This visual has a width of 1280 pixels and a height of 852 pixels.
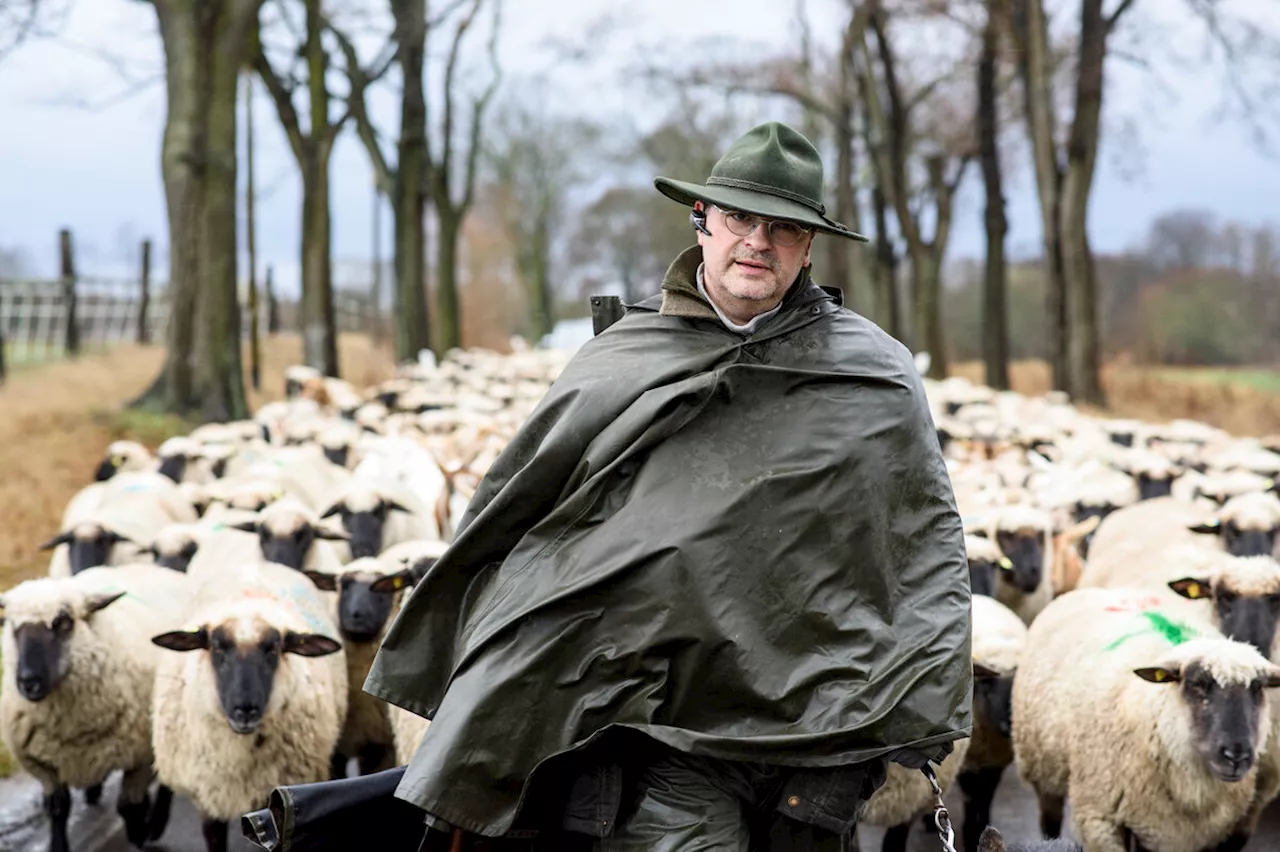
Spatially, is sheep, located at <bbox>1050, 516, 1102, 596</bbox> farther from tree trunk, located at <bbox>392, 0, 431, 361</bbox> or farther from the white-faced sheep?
tree trunk, located at <bbox>392, 0, 431, 361</bbox>

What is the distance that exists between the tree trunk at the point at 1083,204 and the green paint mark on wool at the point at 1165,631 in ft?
51.3

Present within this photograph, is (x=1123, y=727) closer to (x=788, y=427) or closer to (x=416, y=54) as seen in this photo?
(x=788, y=427)

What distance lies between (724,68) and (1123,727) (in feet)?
85.0

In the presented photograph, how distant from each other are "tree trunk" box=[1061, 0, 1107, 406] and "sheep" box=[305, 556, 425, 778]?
16.1 meters

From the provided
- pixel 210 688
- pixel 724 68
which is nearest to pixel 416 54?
pixel 724 68

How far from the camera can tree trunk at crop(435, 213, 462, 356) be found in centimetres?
3086

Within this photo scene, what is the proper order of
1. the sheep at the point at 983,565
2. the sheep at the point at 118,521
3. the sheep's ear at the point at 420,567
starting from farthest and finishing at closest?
the sheep at the point at 118,521, the sheep at the point at 983,565, the sheep's ear at the point at 420,567

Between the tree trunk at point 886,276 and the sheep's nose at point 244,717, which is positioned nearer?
the sheep's nose at point 244,717

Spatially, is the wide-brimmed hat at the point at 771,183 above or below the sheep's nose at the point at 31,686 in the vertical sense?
above

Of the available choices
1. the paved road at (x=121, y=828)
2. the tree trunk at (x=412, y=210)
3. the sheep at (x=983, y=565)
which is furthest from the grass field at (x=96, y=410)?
the sheep at (x=983, y=565)

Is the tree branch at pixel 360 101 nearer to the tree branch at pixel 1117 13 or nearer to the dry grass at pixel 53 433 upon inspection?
the dry grass at pixel 53 433

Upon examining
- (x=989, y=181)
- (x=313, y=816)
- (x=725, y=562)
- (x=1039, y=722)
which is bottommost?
(x=1039, y=722)

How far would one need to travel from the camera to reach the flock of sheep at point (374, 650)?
19.6 ft

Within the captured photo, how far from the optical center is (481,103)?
34.9 meters
